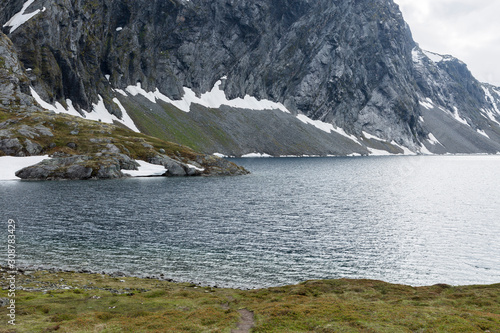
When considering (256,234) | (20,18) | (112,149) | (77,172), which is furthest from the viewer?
(20,18)

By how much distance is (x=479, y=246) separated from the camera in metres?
42.4

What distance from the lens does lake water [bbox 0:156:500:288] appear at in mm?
34094

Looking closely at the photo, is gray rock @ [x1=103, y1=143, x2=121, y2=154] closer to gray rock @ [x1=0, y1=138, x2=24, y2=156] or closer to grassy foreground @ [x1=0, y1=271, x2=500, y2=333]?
gray rock @ [x1=0, y1=138, x2=24, y2=156]

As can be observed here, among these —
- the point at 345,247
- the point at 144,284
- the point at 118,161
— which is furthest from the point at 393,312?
the point at 118,161

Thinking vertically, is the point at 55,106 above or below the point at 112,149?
above

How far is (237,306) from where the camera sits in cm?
2261

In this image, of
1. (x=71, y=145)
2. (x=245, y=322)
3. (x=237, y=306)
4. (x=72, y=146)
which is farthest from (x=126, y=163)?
(x=245, y=322)

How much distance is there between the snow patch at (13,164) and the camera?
96.6 metres

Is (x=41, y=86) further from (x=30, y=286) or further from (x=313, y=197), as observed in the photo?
(x=30, y=286)

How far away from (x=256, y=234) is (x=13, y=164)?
287 ft

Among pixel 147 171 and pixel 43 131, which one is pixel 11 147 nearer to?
pixel 43 131

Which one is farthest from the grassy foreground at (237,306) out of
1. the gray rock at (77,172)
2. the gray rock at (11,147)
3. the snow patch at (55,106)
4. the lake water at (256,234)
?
the snow patch at (55,106)

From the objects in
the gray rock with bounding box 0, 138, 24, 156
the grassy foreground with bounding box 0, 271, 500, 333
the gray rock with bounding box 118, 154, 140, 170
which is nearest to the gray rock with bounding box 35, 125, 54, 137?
the gray rock with bounding box 0, 138, 24, 156

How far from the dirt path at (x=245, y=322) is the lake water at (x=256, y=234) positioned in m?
9.67
